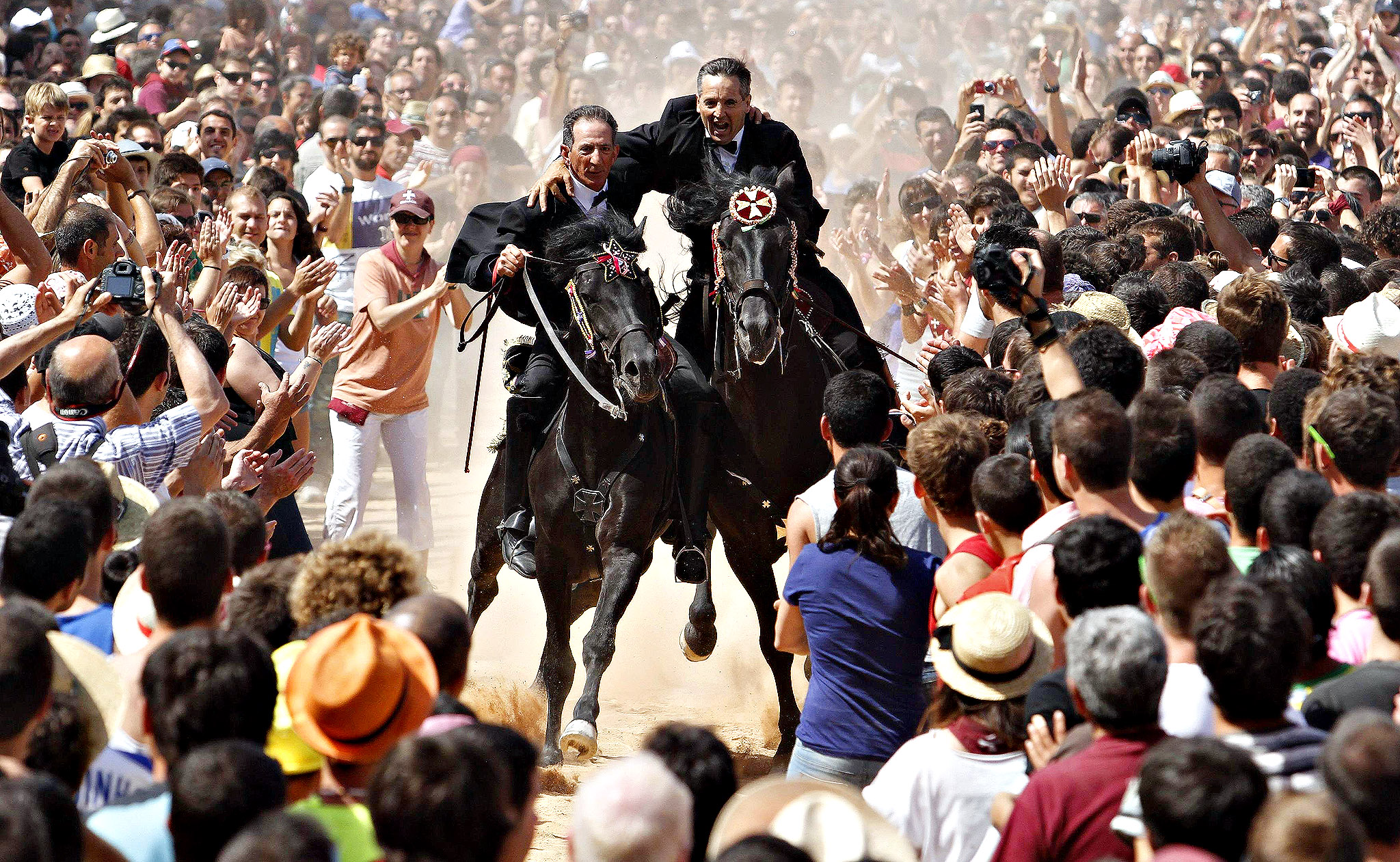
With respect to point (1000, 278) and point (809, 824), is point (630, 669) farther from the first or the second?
point (809, 824)

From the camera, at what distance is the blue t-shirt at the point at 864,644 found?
4156mm

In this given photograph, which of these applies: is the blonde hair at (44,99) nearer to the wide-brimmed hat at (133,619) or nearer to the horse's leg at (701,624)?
the horse's leg at (701,624)

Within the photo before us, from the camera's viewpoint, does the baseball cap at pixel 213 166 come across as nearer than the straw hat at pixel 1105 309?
No

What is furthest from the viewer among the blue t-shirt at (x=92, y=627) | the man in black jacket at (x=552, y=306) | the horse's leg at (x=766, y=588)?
the horse's leg at (x=766, y=588)

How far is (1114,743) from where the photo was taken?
113 inches

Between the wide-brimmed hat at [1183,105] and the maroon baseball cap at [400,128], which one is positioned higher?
the wide-brimmed hat at [1183,105]

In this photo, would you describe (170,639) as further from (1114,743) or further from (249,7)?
(249,7)

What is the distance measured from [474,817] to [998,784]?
4.59ft

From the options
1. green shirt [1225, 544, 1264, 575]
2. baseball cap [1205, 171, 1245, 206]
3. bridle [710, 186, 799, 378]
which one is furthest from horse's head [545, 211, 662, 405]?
baseball cap [1205, 171, 1245, 206]

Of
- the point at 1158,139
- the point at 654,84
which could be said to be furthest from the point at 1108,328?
the point at 654,84

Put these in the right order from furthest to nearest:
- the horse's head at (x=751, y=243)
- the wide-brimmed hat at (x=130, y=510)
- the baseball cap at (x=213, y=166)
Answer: the baseball cap at (x=213, y=166) < the horse's head at (x=751, y=243) < the wide-brimmed hat at (x=130, y=510)

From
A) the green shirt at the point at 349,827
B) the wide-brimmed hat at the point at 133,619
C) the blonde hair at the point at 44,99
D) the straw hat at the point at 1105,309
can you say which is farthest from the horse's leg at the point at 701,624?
the blonde hair at the point at 44,99

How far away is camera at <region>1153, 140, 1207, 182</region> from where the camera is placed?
6730 mm

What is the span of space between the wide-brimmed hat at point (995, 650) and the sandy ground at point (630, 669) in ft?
8.13
